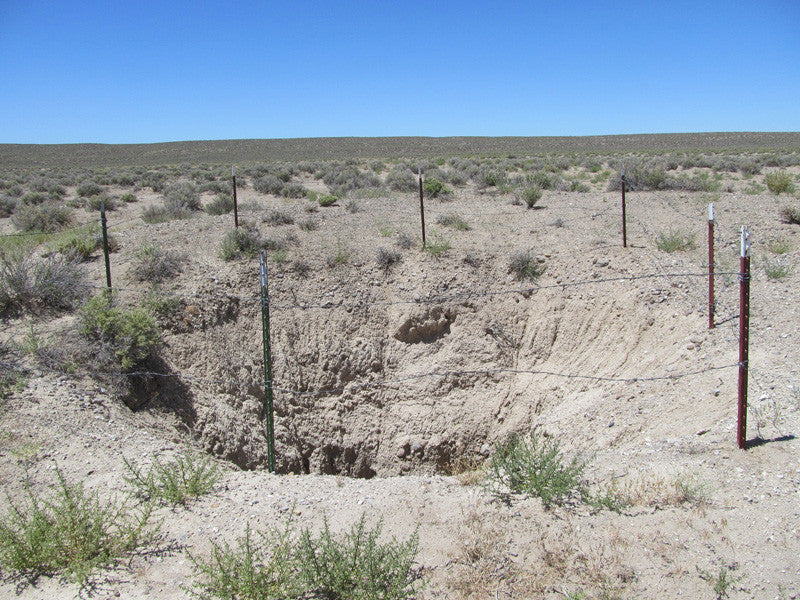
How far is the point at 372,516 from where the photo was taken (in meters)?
4.61

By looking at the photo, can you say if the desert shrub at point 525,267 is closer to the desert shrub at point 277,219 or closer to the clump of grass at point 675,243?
the clump of grass at point 675,243

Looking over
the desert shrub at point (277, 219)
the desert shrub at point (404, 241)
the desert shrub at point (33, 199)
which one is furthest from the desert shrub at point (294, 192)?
the desert shrub at point (404, 241)

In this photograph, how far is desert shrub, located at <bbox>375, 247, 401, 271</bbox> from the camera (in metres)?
9.88

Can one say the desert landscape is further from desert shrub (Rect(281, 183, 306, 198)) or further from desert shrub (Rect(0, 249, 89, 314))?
desert shrub (Rect(281, 183, 306, 198))

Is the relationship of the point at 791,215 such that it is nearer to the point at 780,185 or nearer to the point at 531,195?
the point at 780,185

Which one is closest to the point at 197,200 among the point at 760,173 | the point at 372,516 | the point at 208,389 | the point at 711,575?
the point at 208,389

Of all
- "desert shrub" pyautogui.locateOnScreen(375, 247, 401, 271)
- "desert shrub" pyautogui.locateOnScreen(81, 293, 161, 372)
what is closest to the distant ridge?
"desert shrub" pyautogui.locateOnScreen(375, 247, 401, 271)

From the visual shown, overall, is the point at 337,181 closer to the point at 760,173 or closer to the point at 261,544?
the point at 760,173

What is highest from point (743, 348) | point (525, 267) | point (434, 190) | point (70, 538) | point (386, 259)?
point (434, 190)

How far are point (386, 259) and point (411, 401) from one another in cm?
264

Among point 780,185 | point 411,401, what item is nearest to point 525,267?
point 411,401

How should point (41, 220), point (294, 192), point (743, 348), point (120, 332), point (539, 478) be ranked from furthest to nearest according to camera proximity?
point (294, 192)
point (41, 220)
point (120, 332)
point (743, 348)
point (539, 478)

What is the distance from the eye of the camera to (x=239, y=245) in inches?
389

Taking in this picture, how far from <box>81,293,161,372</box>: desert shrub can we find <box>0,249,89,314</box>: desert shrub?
86 centimetres
